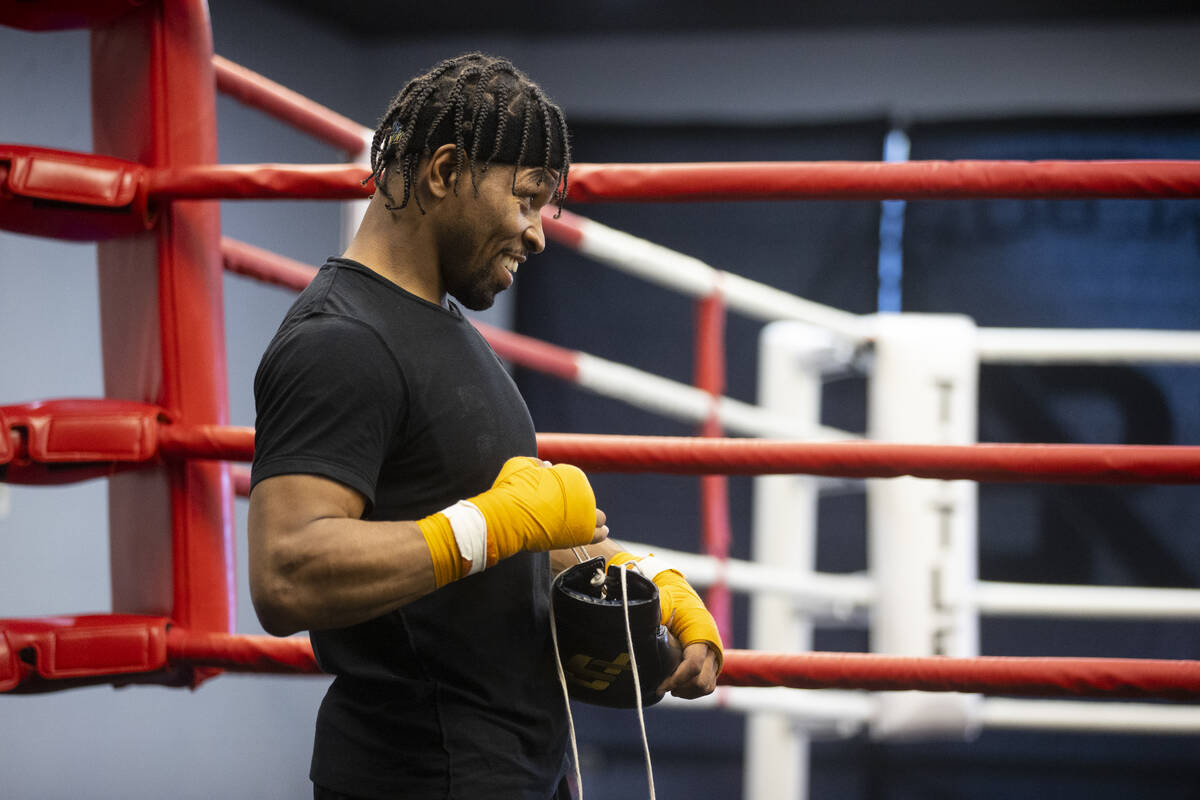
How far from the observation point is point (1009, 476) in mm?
1082

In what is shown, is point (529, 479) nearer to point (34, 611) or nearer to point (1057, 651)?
point (34, 611)

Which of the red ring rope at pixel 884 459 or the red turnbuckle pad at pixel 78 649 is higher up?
the red ring rope at pixel 884 459

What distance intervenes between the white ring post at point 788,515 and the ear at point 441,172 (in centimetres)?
129

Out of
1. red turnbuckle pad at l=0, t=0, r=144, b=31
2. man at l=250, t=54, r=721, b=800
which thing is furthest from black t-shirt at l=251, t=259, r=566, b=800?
red turnbuckle pad at l=0, t=0, r=144, b=31

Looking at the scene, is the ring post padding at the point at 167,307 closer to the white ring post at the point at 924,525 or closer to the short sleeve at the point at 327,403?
the short sleeve at the point at 327,403

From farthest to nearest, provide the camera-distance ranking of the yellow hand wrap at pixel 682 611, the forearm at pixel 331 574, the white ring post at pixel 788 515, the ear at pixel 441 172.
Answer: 1. the white ring post at pixel 788 515
2. the yellow hand wrap at pixel 682 611
3. the ear at pixel 441 172
4. the forearm at pixel 331 574

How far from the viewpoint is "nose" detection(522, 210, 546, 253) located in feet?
2.84

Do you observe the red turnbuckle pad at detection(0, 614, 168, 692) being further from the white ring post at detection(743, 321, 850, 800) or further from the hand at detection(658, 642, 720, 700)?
the white ring post at detection(743, 321, 850, 800)

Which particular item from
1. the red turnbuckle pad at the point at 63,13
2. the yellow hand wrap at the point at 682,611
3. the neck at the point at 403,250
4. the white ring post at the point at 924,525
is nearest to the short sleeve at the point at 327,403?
the neck at the point at 403,250

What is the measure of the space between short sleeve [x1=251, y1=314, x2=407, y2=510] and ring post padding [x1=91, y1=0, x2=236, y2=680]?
0.49 meters

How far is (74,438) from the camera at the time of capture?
3.51 ft

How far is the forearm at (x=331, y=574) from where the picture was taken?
0.69 metres

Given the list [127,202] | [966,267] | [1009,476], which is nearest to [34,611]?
[127,202]

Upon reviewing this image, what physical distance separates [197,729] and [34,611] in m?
0.66
